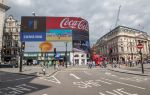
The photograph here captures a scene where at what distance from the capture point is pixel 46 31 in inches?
4208

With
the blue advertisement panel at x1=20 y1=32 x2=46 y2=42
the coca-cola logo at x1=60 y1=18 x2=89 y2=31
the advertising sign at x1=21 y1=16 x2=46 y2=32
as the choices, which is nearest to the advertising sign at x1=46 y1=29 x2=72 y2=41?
the coca-cola logo at x1=60 y1=18 x2=89 y2=31

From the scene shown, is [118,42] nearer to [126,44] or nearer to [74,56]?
[126,44]

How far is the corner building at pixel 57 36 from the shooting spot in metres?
105

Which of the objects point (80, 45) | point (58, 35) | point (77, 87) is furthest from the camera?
point (80, 45)

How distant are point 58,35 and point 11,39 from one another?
20.8 metres

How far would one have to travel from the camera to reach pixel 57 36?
108 meters

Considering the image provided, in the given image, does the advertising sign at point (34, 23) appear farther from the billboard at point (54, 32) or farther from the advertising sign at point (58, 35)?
the advertising sign at point (58, 35)

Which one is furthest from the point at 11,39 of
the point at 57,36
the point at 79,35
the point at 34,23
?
the point at 79,35

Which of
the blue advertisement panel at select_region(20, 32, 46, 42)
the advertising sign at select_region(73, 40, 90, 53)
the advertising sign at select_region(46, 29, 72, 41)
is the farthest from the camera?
the advertising sign at select_region(73, 40, 90, 53)

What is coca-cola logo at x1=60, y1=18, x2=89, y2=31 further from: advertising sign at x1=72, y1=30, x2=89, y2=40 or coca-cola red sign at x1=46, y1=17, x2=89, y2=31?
advertising sign at x1=72, y1=30, x2=89, y2=40

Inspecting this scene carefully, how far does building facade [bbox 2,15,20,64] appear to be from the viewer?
100250 millimetres

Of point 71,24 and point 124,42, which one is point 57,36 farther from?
point 124,42

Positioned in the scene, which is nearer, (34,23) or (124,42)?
(34,23)

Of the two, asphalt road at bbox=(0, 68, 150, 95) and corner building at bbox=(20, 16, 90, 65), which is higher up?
corner building at bbox=(20, 16, 90, 65)
